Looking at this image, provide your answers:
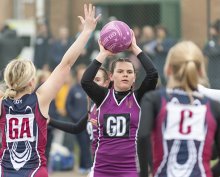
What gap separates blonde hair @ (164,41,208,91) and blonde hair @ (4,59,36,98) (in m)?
1.50

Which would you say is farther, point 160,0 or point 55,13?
point 160,0

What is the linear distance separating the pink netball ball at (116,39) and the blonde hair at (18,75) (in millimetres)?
698

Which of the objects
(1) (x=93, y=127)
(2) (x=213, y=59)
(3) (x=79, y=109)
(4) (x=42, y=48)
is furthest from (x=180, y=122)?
(4) (x=42, y=48)

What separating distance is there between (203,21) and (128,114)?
9613 millimetres

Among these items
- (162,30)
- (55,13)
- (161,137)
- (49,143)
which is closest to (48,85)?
(161,137)

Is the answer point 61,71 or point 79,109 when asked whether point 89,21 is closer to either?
point 61,71

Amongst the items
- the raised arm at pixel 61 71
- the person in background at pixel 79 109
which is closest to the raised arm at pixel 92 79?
the raised arm at pixel 61 71

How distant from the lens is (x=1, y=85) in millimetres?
7066

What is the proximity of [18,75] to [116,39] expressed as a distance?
0.90m

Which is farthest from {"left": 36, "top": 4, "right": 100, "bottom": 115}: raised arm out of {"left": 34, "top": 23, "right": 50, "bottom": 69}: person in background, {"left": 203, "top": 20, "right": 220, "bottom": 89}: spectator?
{"left": 34, "top": 23, "right": 50, "bottom": 69}: person in background

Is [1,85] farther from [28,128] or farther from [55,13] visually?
[55,13]

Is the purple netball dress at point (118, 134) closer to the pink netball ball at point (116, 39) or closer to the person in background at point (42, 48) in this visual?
the pink netball ball at point (116, 39)

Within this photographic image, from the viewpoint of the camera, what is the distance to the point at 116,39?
6859mm

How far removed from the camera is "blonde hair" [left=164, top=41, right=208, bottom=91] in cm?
526
